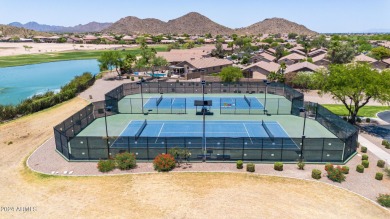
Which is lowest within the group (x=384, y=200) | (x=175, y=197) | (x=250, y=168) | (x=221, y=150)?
(x=175, y=197)

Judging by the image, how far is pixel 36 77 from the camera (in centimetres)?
7650

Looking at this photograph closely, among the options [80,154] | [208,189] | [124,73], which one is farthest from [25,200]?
[124,73]

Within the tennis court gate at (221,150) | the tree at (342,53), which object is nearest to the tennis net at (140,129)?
the tennis court gate at (221,150)

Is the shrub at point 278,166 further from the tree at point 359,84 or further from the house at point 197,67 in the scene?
the house at point 197,67

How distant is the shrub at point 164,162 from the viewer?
22.8m

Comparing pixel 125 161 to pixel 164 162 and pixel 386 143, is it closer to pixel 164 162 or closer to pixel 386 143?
pixel 164 162

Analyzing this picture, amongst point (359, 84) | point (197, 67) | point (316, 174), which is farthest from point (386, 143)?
point (197, 67)

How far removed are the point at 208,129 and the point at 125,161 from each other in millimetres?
12095

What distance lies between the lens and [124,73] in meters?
71.4

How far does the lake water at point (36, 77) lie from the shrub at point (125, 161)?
37.1m

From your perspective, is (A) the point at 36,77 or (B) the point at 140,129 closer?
(B) the point at 140,129

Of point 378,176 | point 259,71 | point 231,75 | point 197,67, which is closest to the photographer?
point 378,176

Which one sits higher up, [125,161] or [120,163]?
[125,161]

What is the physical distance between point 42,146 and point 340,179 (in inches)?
1072
